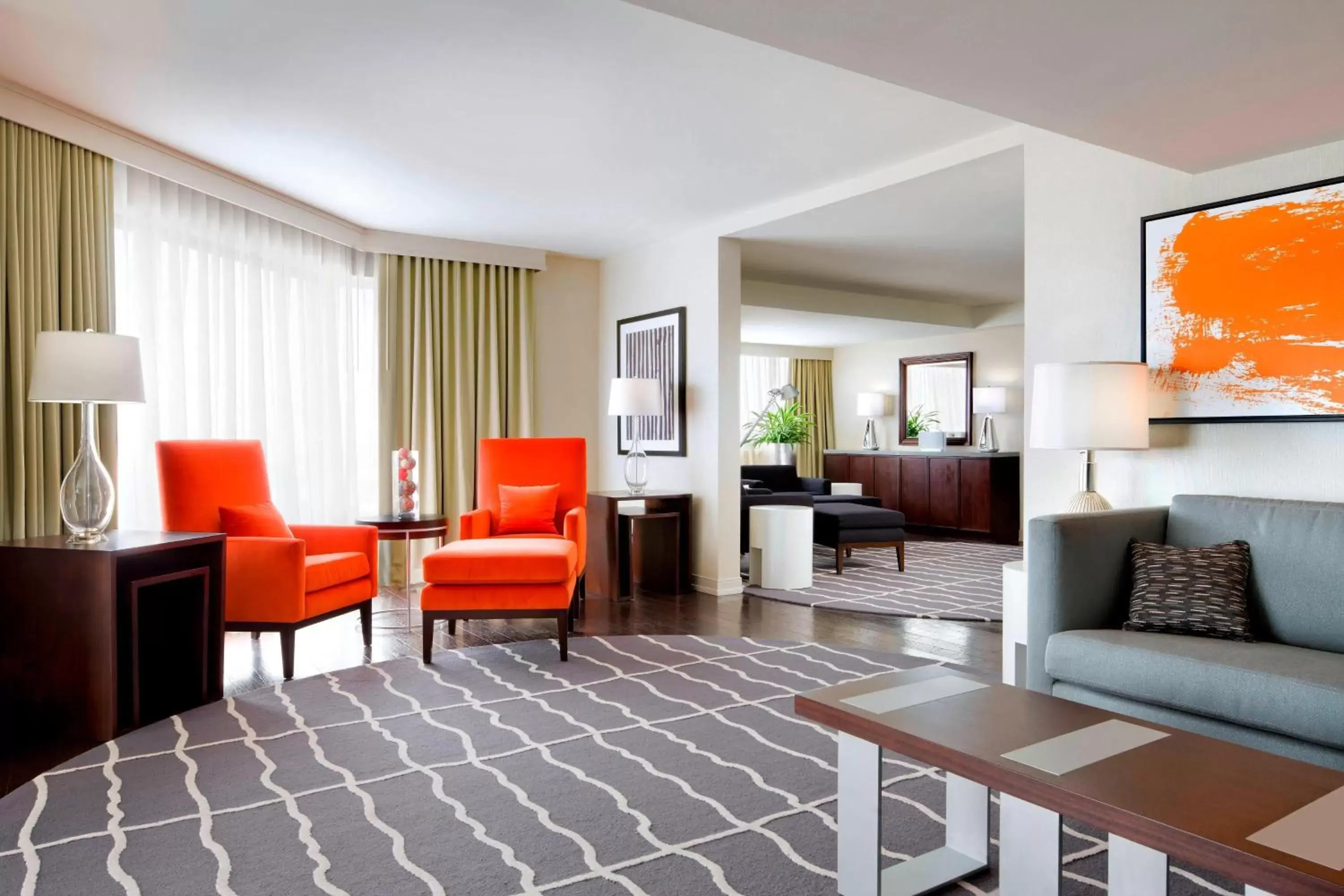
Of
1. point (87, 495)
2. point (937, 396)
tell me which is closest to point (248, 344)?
point (87, 495)

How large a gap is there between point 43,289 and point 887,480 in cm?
790

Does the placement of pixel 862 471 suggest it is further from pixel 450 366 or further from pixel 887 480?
pixel 450 366

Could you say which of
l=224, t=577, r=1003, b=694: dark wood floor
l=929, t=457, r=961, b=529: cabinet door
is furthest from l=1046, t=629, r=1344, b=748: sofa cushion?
l=929, t=457, r=961, b=529: cabinet door

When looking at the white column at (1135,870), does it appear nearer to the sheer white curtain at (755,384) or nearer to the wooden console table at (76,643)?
the wooden console table at (76,643)

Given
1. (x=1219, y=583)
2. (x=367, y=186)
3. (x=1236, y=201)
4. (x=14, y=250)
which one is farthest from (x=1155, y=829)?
(x=367, y=186)

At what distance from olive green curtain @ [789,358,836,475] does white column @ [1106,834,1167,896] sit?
9280 mm

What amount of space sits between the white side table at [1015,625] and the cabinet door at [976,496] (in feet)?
18.3

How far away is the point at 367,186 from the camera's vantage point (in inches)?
188

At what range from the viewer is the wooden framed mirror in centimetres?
941

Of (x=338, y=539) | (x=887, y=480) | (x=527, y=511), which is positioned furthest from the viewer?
(x=887, y=480)

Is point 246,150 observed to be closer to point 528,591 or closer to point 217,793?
point 528,591

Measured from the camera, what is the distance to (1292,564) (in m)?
2.64

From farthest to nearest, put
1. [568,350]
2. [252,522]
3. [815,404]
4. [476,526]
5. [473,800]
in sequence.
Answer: [815,404]
[568,350]
[476,526]
[252,522]
[473,800]

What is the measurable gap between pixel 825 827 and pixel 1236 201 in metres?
2.53
